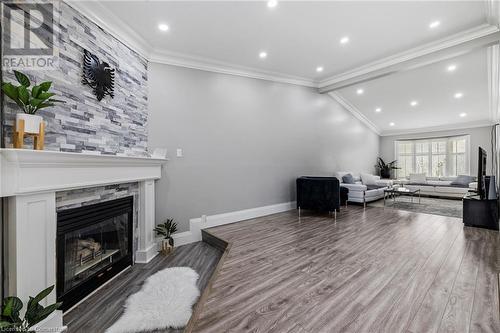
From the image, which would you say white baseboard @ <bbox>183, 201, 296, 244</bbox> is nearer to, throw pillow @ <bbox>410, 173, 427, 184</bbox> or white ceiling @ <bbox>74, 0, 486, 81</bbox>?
white ceiling @ <bbox>74, 0, 486, 81</bbox>

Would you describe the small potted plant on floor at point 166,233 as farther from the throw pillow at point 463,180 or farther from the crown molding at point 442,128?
the crown molding at point 442,128

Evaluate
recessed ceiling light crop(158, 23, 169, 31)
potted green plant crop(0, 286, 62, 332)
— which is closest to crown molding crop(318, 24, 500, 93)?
recessed ceiling light crop(158, 23, 169, 31)

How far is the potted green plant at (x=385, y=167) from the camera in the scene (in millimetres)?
8809

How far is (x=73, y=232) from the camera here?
82.7 inches

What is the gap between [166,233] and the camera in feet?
10.7

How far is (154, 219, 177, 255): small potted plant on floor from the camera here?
318cm

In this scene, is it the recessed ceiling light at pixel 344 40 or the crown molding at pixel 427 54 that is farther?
the recessed ceiling light at pixel 344 40

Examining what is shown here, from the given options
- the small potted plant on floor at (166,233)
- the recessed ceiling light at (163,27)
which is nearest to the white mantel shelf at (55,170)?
the small potted plant on floor at (166,233)

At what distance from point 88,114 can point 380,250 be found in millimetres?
3852

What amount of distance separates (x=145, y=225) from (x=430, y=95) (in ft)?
25.4

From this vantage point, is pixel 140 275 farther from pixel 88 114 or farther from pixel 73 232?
pixel 88 114

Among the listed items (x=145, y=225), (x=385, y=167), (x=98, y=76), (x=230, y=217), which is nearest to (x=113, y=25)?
(x=98, y=76)

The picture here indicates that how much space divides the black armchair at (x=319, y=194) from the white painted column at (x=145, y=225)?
9.95ft

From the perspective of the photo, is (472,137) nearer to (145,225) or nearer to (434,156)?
(434,156)
